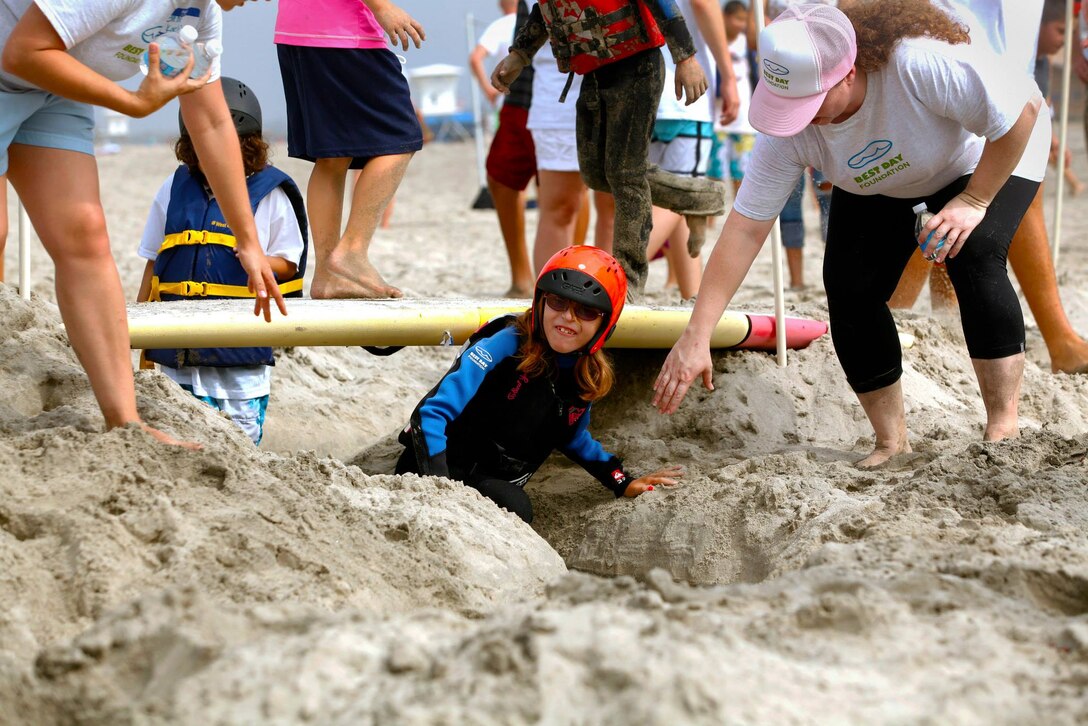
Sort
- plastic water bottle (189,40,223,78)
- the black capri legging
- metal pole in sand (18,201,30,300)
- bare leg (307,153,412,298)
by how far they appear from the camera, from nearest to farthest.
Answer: plastic water bottle (189,40,223,78), the black capri legging, metal pole in sand (18,201,30,300), bare leg (307,153,412,298)

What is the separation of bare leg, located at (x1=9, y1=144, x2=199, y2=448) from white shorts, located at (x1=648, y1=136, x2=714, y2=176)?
2.66m

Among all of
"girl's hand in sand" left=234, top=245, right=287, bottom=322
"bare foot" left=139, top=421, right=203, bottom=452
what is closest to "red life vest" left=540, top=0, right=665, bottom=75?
"girl's hand in sand" left=234, top=245, right=287, bottom=322

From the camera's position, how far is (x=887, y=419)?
12.7 feet

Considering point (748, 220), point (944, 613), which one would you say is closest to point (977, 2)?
point (748, 220)

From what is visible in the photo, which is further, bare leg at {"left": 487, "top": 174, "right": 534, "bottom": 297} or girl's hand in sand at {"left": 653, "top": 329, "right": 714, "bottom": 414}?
bare leg at {"left": 487, "top": 174, "right": 534, "bottom": 297}

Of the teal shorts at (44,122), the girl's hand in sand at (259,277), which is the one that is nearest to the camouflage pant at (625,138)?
the girl's hand in sand at (259,277)

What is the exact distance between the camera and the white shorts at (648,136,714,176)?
5062mm

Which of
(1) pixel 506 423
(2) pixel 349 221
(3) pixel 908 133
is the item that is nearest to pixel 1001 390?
(3) pixel 908 133

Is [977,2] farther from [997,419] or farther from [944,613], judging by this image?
[944,613]

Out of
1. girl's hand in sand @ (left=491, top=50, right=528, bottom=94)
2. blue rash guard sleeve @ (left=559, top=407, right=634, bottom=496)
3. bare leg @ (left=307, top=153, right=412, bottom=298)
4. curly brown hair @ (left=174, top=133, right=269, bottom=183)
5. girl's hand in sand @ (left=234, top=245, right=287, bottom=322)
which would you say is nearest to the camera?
girl's hand in sand @ (left=234, top=245, right=287, bottom=322)

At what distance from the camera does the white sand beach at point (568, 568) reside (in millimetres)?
1774

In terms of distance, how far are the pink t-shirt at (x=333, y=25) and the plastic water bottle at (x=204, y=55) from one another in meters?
1.35

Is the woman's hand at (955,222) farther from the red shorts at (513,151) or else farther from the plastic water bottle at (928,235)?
the red shorts at (513,151)

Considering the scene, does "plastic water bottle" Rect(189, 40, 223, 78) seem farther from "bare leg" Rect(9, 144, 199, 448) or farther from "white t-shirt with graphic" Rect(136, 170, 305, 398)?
"white t-shirt with graphic" Rect(136, 170, 305, 398)
